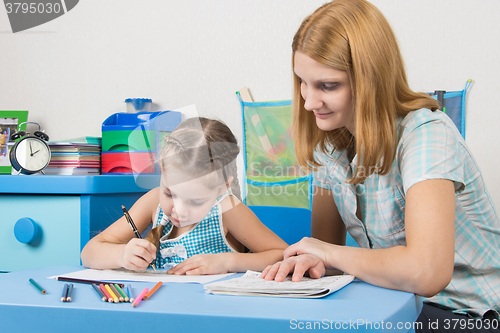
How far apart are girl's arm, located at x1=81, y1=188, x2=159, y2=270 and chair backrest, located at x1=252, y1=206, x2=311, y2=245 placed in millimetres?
259

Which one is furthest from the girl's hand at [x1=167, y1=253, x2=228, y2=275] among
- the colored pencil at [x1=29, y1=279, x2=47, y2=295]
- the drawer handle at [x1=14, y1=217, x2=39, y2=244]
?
the drawer handle at [x1=14, y1=217, x2=39, y2=244]

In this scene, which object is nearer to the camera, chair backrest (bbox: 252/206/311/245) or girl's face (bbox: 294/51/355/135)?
girl's face (bbox: 294/51/355/135)

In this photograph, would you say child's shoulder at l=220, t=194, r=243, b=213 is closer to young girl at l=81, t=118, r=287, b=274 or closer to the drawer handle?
young girl at l=81, t=118, r=287, b=274

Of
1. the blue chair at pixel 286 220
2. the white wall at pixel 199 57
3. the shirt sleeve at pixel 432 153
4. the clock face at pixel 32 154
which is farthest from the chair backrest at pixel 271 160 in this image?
the shirt sleeve at pixel 432 153

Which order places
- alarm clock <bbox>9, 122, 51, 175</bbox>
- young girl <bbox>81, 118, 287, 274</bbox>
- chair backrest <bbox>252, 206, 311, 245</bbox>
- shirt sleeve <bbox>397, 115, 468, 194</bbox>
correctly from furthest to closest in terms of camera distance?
1. alarm clock <bbox>9, 122, 51, 175</bbox>
2. chair backrest <bbox>252, 206, 311, 245</bbox>
3. young girl <bbox>81, 118, 287, 274</bbox>
4. shirt sleeve <bbox>397, 115, 468, 194</bbox>

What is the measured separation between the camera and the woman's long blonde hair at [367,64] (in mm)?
672

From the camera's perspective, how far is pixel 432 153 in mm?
640

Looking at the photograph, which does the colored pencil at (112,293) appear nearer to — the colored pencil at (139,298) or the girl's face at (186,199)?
the colored pencil at (139,298)

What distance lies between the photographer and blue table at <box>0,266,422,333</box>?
1.27 ft

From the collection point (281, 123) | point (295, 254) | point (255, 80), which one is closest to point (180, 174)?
point (295, 254)

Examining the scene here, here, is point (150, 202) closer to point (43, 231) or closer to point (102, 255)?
point (102, 255)

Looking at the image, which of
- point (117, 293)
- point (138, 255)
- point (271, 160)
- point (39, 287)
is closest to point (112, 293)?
point (117, 293)

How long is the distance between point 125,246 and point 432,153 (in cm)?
54

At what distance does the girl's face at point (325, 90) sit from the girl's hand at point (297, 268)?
250 mm
